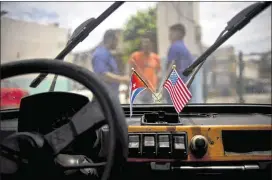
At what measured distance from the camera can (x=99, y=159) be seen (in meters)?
1.84

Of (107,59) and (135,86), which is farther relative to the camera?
(107,59)

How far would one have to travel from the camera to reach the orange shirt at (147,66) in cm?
259

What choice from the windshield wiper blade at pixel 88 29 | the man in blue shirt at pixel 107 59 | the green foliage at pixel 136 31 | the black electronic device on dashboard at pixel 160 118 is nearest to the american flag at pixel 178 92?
the black electronic device on dashboard at pixel 160 118

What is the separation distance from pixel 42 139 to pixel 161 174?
74 centimetres

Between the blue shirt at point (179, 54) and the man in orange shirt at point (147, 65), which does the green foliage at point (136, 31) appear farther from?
the blue shirt at point (179, 54)

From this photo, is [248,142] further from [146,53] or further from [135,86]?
[146,53]

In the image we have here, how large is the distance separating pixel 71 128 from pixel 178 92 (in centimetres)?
86

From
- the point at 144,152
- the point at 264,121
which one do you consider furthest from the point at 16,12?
the point at 264,121

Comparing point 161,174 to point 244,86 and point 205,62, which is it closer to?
point 205,62

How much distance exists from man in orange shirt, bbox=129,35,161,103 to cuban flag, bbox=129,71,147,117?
4.0 inches

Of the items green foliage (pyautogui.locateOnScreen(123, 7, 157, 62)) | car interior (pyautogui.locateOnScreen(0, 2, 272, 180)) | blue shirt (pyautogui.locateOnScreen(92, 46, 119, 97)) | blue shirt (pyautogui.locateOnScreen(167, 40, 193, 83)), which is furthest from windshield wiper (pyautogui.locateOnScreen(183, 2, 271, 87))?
green foliage (pyautogui.locateOnScreen(123, 7, 157, 62))

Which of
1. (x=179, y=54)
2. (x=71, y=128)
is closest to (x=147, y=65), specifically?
(x=179, y=54)

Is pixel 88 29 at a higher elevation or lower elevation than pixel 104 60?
higher

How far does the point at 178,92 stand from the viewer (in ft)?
6.88
